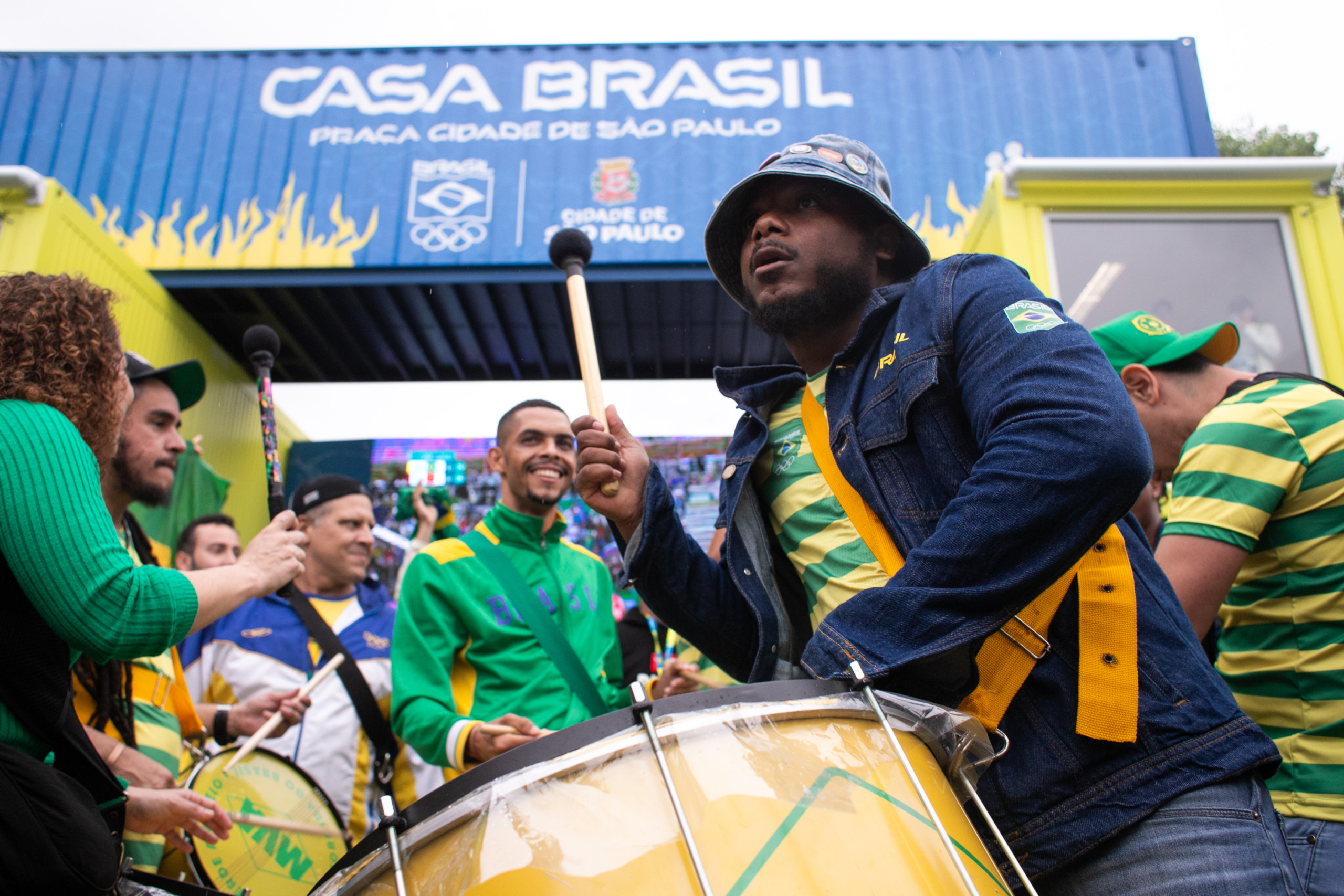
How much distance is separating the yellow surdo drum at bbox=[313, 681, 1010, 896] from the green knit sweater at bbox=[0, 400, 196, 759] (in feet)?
2.81

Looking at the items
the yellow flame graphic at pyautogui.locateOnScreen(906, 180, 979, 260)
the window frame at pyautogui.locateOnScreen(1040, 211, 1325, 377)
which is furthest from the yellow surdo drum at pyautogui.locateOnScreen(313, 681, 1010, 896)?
the yellow flame graphic at pyautogui.locateOnScreen(906, 180, 979, 260)

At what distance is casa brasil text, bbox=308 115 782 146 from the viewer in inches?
323

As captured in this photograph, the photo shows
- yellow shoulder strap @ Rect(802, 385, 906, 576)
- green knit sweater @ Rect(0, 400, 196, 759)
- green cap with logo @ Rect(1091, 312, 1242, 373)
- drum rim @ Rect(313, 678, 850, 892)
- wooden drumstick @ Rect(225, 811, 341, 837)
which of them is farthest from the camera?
wooden drumstick @ Rect(225, 811, 341, 837)

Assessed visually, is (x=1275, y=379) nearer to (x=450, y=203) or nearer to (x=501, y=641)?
(x=501, y=641)

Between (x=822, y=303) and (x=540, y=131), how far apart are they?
717 cm

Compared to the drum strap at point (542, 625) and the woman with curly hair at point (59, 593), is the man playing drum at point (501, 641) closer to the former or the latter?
the drum strap at point (542, 625)

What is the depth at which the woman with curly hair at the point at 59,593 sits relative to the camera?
150cm

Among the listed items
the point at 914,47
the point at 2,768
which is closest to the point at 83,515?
the point at 2,768

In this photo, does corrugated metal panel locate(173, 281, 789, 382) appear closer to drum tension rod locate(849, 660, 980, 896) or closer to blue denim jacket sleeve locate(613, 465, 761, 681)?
blue denim jacket sleeve locate(613, 465, 761, 681)

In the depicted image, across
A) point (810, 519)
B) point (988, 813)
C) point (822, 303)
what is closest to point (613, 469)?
point (810, 519)

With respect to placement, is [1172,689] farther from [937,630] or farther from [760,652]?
[760,652]

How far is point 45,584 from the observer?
1.60 meters

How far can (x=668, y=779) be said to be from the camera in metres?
1.06

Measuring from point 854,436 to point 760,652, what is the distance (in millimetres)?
491
